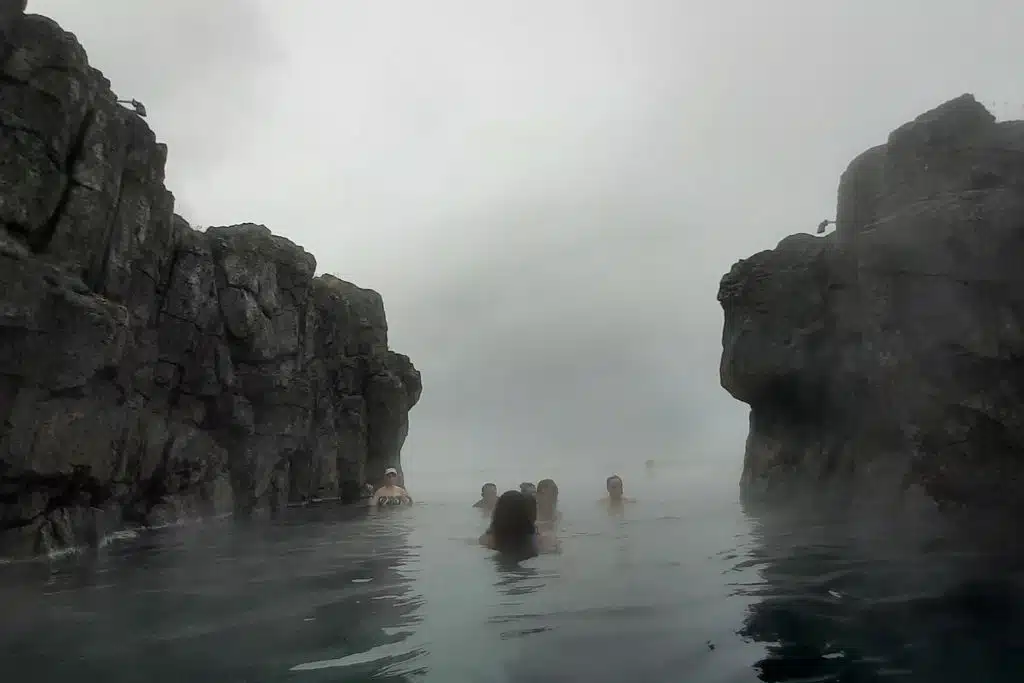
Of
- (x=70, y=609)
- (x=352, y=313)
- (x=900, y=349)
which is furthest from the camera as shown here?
(x=352, y=313)

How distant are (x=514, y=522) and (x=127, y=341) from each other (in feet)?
50.1

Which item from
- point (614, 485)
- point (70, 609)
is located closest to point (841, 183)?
point (614, 485)

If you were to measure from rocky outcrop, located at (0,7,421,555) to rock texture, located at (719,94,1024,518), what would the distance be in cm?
2444

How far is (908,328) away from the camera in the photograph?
84.4ft

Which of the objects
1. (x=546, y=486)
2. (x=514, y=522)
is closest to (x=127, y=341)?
(x=514, y=522)

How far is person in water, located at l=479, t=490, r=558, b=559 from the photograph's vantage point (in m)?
18.2

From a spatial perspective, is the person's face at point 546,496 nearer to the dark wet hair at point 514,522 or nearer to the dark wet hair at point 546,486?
the dark wet hair at point 546,486

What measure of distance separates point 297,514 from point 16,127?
20.5m

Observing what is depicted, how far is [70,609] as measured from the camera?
1234 cm

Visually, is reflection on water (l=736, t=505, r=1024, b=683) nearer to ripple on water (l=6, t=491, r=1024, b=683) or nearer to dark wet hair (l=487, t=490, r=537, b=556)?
ripple on water (l=6, t=491, r=1024, b=683)

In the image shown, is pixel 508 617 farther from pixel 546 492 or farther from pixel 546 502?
pixel 546 492

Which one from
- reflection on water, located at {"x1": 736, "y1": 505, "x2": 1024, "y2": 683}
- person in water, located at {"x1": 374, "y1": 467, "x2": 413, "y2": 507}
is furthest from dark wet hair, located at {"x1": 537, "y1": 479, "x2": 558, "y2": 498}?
person in water, located at {"x1": 374, "y1": 467, "x2": 413, "y2": 507}

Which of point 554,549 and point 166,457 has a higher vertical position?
point 166,457

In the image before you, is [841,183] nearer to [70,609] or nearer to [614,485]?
[614,485]
